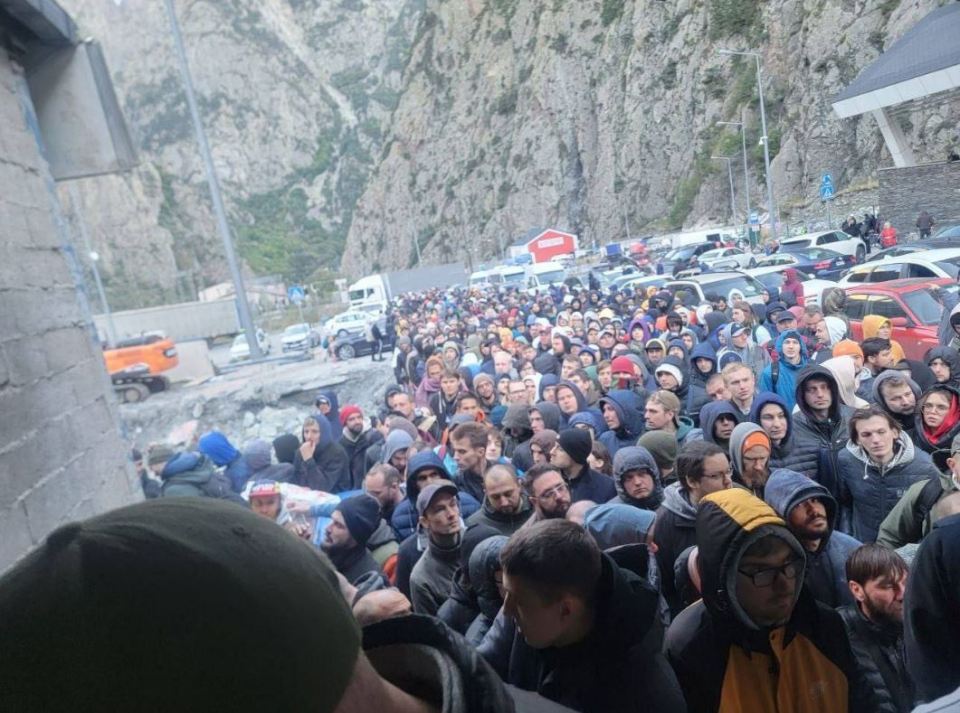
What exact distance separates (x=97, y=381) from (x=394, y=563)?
5.95ft

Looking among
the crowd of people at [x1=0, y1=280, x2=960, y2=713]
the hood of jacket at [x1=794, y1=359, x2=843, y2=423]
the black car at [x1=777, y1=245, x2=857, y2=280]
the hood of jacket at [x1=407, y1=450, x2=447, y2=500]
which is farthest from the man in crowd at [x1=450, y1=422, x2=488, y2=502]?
the black car at [x1=777, y1=245, x2=857, y2=280]

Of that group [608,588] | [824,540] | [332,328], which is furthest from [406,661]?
[332,328]

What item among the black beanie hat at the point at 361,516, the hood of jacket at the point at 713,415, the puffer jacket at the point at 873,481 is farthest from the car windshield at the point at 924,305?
the black beanie hat at the point at 361,516

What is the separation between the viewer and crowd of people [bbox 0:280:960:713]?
0.74 metres

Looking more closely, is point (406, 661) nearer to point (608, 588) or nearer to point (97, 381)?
point (608, 588)

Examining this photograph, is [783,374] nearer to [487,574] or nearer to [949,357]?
[949,357]

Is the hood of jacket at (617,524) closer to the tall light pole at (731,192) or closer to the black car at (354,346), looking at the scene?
the black car at (354,346)

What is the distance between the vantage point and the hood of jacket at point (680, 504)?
302 cm

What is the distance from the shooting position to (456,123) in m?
68.3

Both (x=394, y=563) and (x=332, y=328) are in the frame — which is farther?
(x=332, y=328)

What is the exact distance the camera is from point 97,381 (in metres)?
3.31

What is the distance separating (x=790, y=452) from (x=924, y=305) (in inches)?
249

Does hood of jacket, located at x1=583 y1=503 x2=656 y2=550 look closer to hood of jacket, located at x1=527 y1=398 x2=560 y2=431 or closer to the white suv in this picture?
hood of jacket, located at x1=527 y1=398 x2=560 y2=431

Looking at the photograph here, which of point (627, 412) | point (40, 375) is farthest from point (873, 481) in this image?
point (40, 375)
